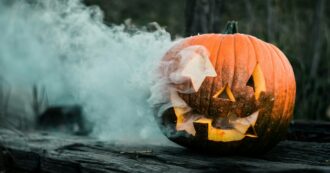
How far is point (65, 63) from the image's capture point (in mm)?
3855

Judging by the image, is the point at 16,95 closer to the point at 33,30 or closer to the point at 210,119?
the point at 33,30

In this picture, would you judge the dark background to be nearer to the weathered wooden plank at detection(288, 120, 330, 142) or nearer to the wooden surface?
the weathered wooden plank at detection(288, 120, 330, 142)

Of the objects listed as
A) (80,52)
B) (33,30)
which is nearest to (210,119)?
(80,52)

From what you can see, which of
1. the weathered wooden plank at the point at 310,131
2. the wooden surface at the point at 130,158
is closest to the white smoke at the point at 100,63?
the wooden surface at the point at 130,158

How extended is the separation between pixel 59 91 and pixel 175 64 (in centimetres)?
232

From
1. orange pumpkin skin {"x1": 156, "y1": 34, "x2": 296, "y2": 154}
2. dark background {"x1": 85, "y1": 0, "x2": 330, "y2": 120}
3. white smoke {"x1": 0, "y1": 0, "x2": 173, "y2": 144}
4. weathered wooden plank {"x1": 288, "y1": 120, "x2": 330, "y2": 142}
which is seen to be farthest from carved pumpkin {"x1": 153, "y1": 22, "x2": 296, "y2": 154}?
dark background {"x1": 85, "y1": 0, "x2": 330, "y2": 120}

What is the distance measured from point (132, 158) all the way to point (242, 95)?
52 cm

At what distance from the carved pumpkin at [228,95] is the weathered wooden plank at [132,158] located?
0.27ft

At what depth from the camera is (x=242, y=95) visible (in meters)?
2.27

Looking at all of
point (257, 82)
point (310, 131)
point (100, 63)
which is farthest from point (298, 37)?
point (257, 82)

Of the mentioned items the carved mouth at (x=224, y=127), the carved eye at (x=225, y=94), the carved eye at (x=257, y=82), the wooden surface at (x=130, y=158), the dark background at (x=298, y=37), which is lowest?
the wooden surface at (x=130, y=158)

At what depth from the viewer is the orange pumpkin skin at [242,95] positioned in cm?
227

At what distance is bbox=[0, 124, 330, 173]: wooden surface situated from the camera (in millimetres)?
2104

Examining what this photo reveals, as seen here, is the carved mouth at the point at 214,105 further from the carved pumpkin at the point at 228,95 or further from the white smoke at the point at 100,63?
the white smoke at the point at 100,63
